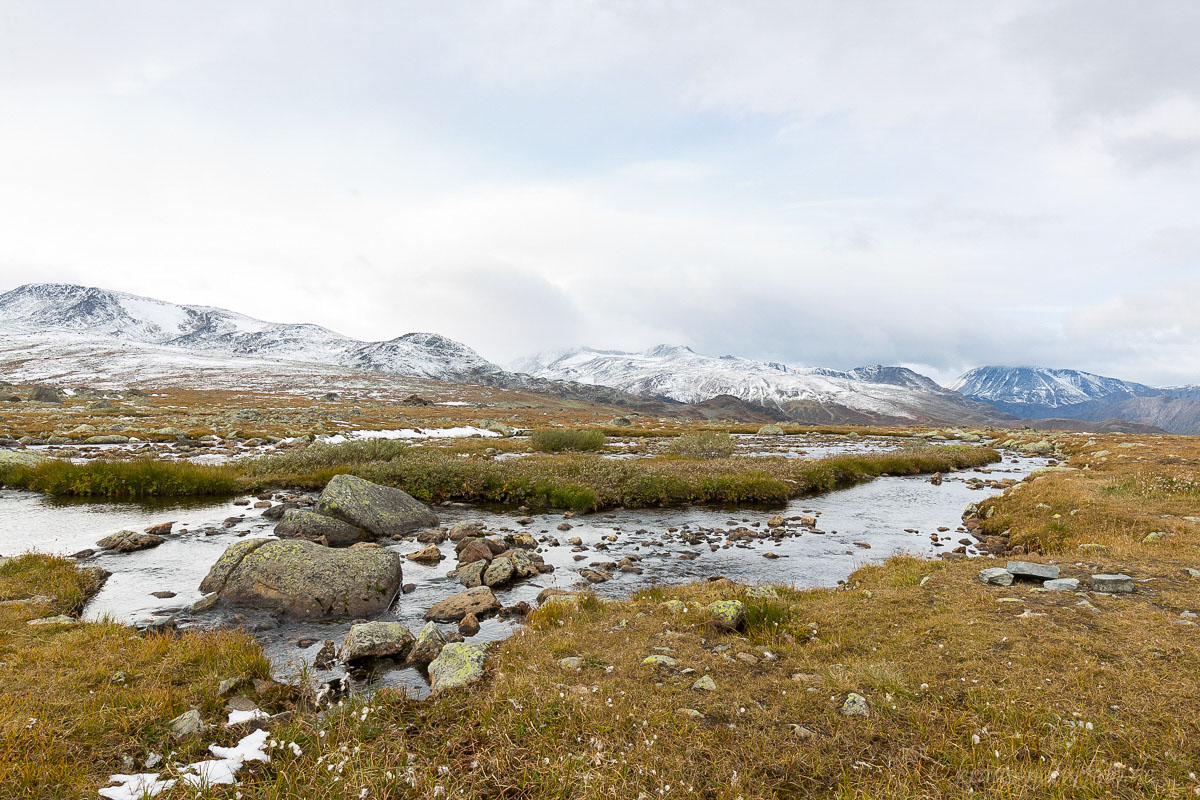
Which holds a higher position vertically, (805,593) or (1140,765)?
(1140,765)

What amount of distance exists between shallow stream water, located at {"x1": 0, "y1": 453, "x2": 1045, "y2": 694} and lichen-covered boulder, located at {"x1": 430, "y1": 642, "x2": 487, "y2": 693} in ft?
1.28

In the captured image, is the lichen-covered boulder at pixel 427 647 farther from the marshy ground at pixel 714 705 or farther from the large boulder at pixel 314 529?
the large boulder at pixel 314 529

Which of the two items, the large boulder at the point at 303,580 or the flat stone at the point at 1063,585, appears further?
the large boulder at the point at 303,580

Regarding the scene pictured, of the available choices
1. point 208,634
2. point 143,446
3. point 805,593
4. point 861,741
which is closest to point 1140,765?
point 861,741

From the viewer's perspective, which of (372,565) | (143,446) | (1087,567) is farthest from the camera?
(143,446)

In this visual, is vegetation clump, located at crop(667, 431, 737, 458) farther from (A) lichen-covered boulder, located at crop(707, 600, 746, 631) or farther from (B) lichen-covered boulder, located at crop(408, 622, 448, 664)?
(B) lichen-covered boulder, located at crop(408, 622, 448, 664)

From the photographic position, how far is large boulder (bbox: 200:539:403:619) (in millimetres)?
11875

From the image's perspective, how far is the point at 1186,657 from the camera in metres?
6.96

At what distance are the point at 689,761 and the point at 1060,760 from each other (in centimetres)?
347

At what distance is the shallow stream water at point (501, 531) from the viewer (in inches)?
451

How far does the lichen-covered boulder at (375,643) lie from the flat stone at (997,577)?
12017 millimetres

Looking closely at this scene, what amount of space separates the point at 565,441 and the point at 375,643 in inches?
1417

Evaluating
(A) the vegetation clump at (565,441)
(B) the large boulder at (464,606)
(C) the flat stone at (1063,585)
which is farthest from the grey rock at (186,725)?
(A) the vegetation clump at (565,441)

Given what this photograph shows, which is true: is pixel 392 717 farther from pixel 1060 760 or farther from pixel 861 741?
pixel 1060 760
